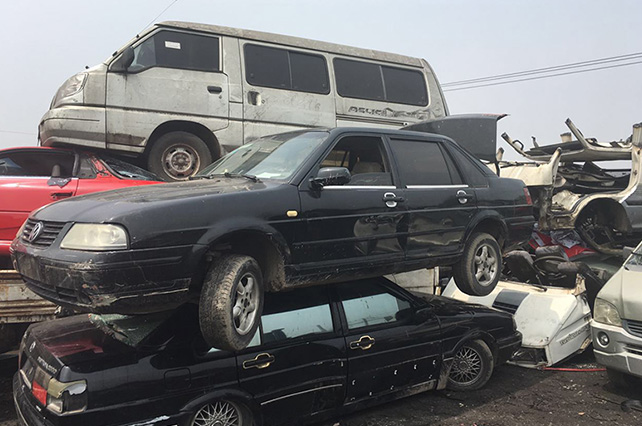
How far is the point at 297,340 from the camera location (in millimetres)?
3678

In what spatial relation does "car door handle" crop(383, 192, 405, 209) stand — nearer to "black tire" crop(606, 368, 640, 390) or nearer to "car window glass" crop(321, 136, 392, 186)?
"car window glass" crop(321, 136, 392, 186)

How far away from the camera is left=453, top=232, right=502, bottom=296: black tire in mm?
4602

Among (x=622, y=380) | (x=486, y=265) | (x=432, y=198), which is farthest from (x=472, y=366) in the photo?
(x=432, y=198)

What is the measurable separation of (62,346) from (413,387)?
2808 mm

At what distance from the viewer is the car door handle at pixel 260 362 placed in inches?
134

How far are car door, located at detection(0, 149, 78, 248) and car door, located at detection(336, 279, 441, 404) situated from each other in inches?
112

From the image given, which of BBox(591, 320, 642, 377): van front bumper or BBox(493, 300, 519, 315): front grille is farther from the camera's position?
BBox(493, 300, 519, 315): front grille

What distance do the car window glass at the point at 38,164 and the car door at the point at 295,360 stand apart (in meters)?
2.83

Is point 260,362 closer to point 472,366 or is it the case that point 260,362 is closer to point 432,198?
point 432,198

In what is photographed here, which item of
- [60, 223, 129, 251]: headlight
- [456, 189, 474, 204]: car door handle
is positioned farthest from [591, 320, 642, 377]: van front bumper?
[60, 223, 129, 251]: headlight

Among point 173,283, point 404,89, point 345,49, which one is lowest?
point 173,283

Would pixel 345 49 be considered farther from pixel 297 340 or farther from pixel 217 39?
pixel 297 340

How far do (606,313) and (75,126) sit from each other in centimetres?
595

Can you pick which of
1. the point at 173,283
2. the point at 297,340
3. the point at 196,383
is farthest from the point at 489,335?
the point at 173,283
